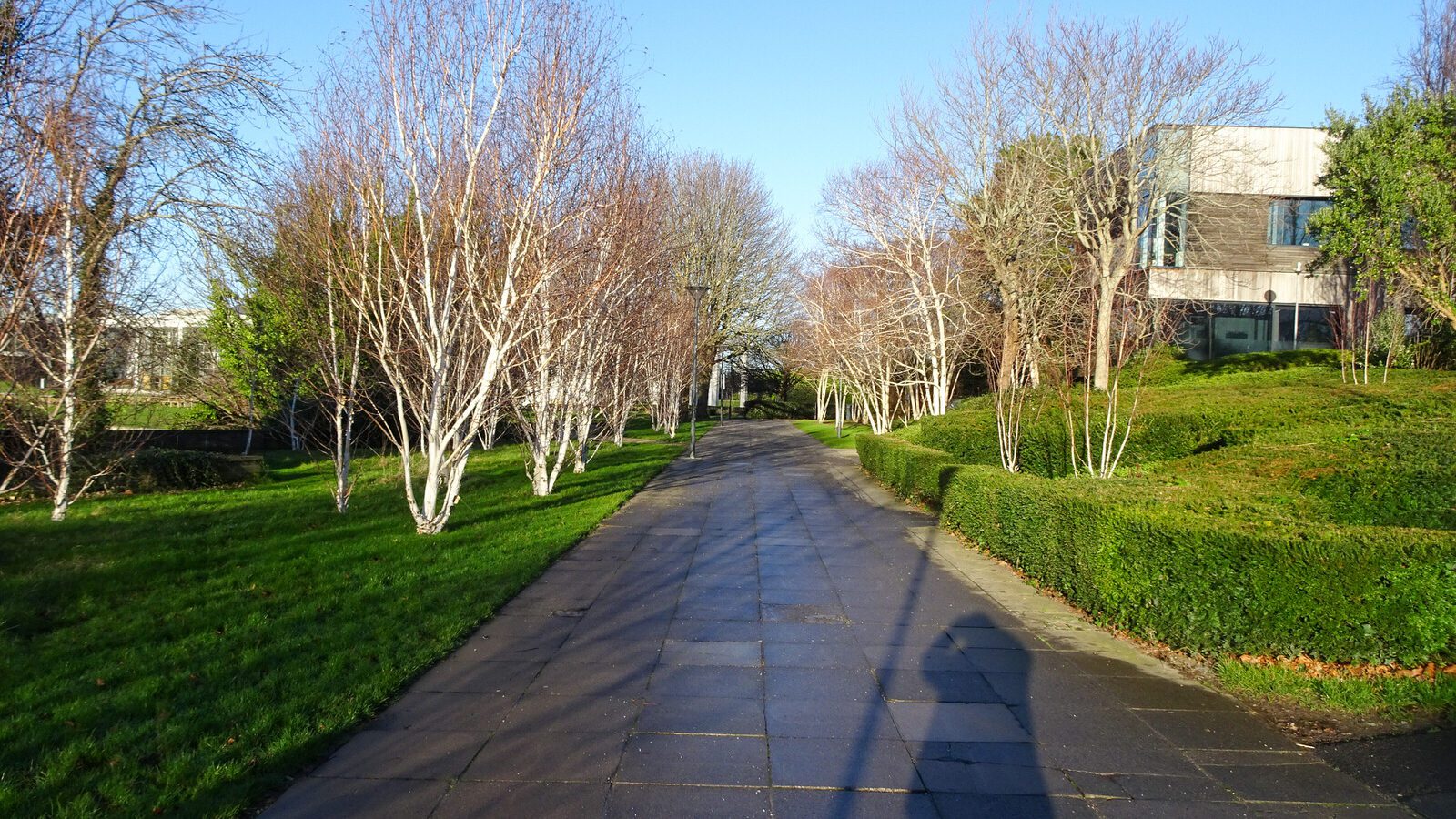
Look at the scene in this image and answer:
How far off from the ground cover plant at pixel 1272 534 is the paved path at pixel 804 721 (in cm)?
49

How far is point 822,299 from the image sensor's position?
3378cm

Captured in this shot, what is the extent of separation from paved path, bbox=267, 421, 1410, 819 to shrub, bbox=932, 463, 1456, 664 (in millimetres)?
412

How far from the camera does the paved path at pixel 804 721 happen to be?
4090mm

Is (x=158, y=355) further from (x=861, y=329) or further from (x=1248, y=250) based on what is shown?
(x=1248, y=250)

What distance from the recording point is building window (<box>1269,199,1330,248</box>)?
31828 millimetres

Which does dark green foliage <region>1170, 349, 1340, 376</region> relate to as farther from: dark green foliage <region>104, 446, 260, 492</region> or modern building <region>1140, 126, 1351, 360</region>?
dark green foliage <region>104, 446, 260, 492</region>

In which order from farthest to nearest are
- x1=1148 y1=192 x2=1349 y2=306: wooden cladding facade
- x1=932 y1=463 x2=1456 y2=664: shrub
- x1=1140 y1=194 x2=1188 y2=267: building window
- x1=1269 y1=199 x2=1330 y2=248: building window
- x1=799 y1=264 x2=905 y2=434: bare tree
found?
x1=1269 y1=199 x2=1330 y2=248: building window < x1=1148 y1=192 x2=1349 y2=306: wooden cladding facade < x1=799 y1=264 x2=905 y2=434: bare tree < x1=1140 y1=194 x2=1188 y2=267: building window < x1=932 y1=463 x2=1456 y2=664: shrub

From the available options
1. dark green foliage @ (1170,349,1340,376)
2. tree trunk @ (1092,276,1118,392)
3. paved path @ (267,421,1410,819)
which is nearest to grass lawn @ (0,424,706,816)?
paved path @ (267,421,1410,819)

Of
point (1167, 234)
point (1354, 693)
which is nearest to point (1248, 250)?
point (1167, 234)

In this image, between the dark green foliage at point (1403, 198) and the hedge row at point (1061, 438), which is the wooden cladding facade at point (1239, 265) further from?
the hedge row at point (1061, 438)

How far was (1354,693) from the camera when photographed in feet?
17.6

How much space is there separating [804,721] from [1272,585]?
3204mm

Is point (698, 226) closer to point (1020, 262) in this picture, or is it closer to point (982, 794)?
point (1020, 262)

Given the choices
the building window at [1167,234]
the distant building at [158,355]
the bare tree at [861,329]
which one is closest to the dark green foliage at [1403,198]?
the building window at [1167,234]
